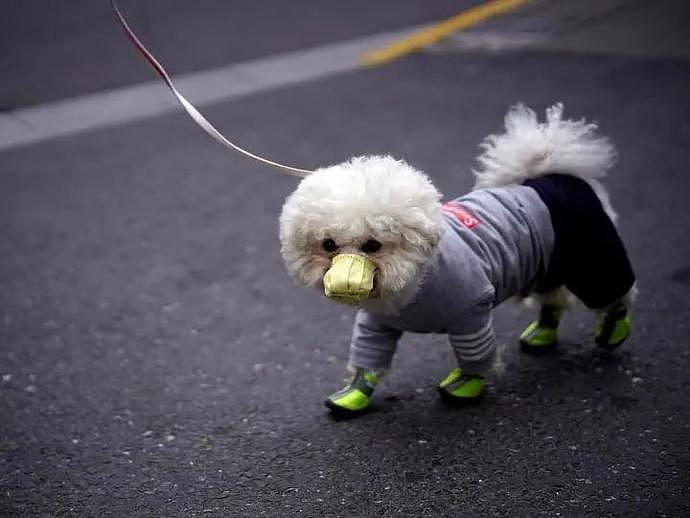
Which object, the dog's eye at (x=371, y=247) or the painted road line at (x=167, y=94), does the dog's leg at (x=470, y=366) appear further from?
the painted road line at (x=167, y=94)

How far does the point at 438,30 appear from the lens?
887cm

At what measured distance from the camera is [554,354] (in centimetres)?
371

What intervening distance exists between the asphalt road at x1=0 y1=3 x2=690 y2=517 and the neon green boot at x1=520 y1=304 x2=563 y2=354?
0.06 metres

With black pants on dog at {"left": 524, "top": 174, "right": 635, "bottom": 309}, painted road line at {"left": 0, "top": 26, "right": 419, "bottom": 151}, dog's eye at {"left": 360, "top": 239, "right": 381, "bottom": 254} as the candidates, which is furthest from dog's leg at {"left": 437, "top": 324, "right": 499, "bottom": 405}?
painted road line at {"left": 0, "top": 26, "right": 419, "bottom": 151}

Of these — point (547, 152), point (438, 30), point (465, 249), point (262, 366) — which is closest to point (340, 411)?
point (262, 366)

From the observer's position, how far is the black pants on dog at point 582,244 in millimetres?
3307

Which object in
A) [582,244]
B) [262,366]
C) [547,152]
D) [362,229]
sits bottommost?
[262,366]

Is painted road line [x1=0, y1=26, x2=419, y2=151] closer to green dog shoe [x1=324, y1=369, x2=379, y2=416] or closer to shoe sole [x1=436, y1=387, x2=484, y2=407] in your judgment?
green dog shoe [x1=324, y1=369, x2=379, y2=416]

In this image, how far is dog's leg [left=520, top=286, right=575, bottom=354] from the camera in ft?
12.0

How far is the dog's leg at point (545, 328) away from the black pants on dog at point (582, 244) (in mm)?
186

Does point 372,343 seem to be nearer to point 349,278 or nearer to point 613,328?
point 349,278

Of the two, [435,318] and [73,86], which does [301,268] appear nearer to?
[435,318]

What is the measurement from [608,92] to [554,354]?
363 cm

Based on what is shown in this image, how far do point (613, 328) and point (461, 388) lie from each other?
683 mm
